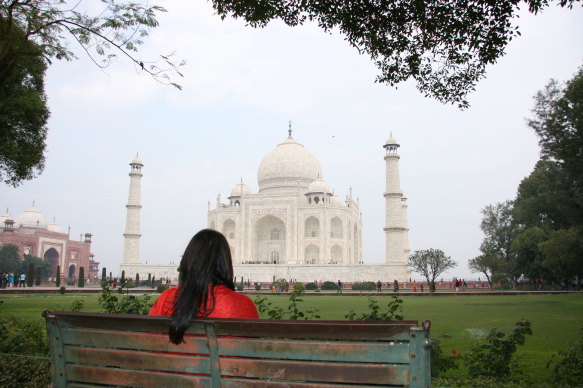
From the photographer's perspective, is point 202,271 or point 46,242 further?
point 46,242

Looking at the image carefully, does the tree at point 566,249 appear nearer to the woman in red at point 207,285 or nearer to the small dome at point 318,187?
the small dome at point 318,187

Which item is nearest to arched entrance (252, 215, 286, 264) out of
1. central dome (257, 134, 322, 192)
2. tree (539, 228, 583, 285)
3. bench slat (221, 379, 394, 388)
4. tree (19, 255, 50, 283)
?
central dome (257, 134, 322, 192)

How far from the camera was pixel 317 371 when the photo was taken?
6.06 ft

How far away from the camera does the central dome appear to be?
1678 inches

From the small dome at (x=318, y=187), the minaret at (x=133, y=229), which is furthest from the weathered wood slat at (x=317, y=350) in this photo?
the minaret at (x=133, y=229)

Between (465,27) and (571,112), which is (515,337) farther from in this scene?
(571,112)

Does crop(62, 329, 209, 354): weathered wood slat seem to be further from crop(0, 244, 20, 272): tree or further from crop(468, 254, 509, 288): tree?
crop(0, 244, 20, 272): tree

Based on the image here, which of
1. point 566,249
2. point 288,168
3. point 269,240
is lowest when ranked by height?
point 566,249

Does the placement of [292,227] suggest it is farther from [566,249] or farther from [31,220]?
[31,220]

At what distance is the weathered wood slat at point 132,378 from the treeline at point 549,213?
15658mm

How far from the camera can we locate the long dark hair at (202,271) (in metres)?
2.18

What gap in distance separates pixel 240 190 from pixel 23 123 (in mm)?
30688

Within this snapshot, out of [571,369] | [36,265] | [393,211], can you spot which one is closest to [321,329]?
[571,369]

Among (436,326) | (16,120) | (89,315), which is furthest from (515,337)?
(16,120)
